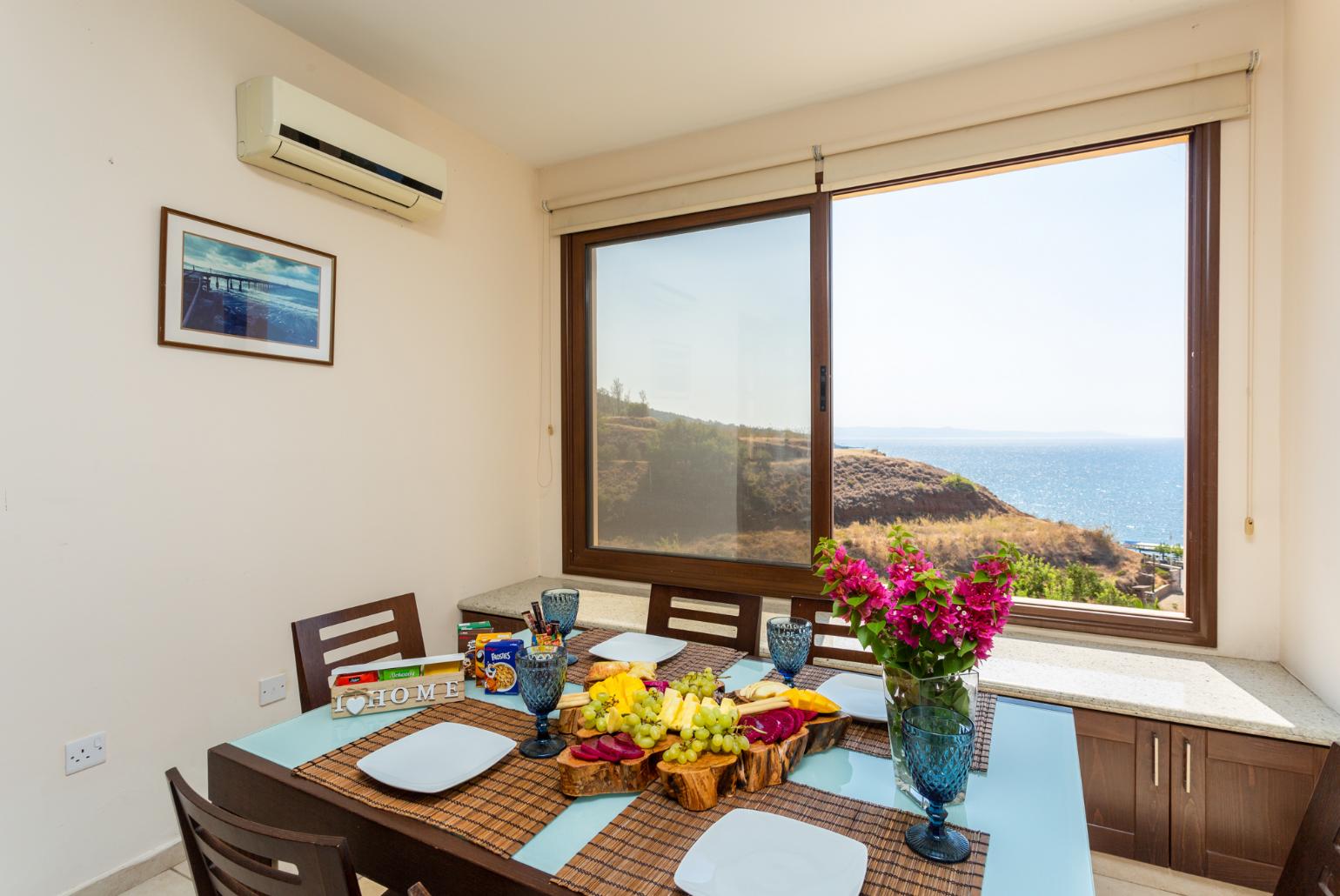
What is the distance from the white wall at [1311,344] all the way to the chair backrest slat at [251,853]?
8.14 ft

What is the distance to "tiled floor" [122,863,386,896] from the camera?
1960mm

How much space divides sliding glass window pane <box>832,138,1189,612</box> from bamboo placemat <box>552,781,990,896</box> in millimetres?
1860

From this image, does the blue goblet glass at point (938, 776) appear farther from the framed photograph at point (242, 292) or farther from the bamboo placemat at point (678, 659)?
the framed photograph at point (242, 292)

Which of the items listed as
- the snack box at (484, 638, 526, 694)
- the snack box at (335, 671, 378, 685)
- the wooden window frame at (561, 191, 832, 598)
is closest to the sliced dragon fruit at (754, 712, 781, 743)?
the snack box at (484, 638, 526, 694)

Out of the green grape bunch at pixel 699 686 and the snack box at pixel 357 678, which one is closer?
the green grape bunch at pixel 699 686

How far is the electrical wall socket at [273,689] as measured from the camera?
234cm

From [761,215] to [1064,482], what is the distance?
169cm

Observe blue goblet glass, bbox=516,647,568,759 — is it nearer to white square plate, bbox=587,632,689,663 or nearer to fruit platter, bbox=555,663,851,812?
fruit platter, bbox=555,663,851,812

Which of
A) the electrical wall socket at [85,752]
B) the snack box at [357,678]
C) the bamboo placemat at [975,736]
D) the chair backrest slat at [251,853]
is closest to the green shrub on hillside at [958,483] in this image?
the bamboo placemat at [975,736]

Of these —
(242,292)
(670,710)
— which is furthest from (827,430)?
(242,292)

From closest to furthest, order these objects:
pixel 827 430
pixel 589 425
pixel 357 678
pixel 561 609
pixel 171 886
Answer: pixel 357 678
pixel 561 609
pixel 171 886
pixel 827 430
pixel 589 425

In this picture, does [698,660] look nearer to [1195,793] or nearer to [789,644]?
[789,644]

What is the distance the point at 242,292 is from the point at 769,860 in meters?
2.32

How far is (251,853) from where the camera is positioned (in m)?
0.85
